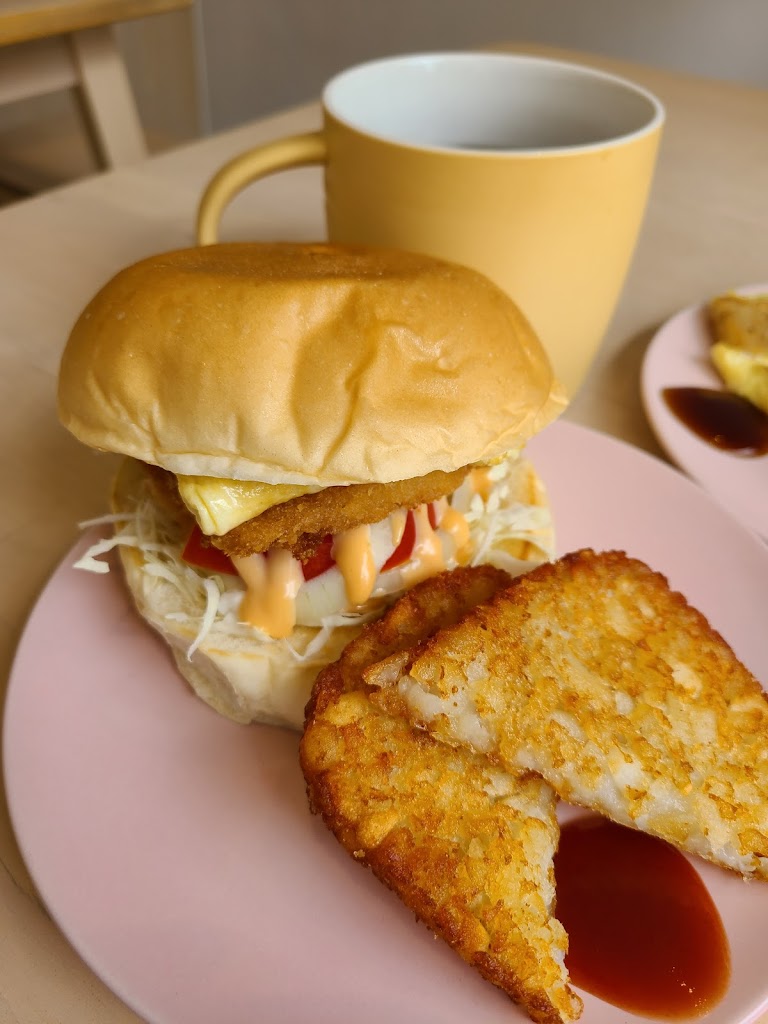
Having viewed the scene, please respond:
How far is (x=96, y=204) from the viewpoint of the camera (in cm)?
245

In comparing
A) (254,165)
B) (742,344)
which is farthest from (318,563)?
(742,344)

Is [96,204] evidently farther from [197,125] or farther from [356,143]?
[197,125]

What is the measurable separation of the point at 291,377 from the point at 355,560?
0.29 m

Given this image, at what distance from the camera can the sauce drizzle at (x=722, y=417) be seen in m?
1.55

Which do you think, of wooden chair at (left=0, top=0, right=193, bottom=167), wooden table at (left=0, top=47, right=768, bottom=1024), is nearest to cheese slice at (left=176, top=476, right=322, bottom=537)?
wooden table at (left=0, top=47, right=768, bottom=1024)

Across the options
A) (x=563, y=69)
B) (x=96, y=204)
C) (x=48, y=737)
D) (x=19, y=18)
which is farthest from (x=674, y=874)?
(x=19, y=18)

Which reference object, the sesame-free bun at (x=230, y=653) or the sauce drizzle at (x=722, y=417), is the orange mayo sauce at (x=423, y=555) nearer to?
the sesame-free bun at (x=230, y=653)

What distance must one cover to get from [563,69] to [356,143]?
485 millimetres

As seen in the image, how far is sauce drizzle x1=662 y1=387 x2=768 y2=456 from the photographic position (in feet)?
5.09

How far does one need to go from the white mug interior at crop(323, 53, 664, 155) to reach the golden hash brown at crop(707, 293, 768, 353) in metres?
0.53

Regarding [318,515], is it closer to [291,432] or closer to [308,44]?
[291,432]

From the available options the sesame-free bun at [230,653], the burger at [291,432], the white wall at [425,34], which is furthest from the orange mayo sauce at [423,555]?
the white wall at [425,34]

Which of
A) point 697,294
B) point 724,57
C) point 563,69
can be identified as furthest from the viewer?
point 724,57

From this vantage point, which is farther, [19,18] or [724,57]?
[724,57]
